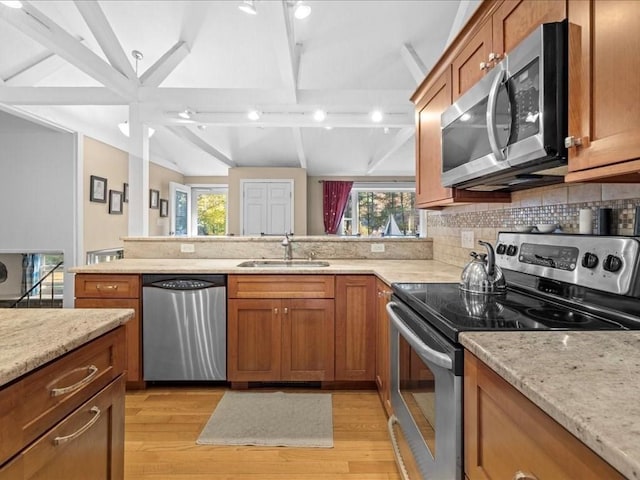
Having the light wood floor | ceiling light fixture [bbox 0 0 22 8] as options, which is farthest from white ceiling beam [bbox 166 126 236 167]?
the light wood floor

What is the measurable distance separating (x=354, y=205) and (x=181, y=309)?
5885 mm

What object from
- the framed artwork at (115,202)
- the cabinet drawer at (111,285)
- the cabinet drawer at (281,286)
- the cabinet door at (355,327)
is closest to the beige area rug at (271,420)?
the cabinet door at (355,327)

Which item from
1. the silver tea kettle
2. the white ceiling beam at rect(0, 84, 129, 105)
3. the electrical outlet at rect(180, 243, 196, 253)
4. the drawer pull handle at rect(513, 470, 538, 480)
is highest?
the white ceiling beam at rect(0, 84, 129, 105)

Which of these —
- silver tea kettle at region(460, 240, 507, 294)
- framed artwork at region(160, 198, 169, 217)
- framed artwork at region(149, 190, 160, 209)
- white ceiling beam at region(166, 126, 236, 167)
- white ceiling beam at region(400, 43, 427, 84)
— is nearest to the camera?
silver tea kettle at region(460, 240, 507, 294)

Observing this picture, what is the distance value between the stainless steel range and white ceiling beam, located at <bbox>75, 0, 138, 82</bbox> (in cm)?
335

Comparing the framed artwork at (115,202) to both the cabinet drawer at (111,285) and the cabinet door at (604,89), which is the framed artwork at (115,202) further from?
the cabinet door at (604,89)

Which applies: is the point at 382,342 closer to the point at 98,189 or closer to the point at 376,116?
the point at 376,116

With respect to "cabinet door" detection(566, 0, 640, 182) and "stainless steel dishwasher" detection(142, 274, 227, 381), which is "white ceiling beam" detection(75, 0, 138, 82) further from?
"cabinet door" detection(566, 0, 640, 182)

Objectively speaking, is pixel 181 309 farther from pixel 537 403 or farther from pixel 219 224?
pixel 219 224

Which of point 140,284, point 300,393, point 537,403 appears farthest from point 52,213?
point 537,403

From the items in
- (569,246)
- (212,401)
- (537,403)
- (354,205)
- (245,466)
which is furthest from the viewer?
(354,205)

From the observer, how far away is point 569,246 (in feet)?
4.15

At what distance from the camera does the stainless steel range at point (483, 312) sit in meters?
0.99

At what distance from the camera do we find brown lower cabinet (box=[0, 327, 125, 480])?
73cm
